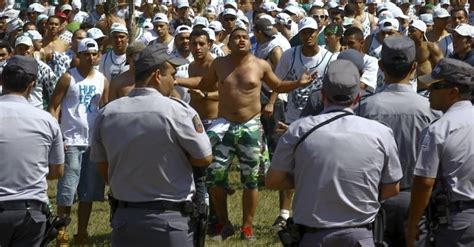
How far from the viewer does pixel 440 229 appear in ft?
25.4

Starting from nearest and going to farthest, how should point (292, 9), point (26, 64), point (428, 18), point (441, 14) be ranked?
point (26, 64)
point (441, 14)
point (428, 18)
point (292, 9)

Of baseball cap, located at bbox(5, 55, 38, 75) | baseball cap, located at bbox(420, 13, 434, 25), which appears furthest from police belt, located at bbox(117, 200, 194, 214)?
baseball cap, located at bbox(420, 13, 434, 25)

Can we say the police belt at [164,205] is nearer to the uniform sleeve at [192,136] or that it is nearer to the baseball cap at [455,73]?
the uniform sleeve at [192,136]

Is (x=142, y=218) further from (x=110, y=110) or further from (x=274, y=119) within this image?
(x=274, y=119)

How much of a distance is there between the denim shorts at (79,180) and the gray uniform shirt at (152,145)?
14.5ft

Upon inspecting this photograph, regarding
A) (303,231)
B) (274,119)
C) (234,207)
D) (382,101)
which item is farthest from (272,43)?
(303,231)

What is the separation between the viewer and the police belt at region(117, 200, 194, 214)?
7.89 meters

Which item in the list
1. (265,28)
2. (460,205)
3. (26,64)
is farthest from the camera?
(265,28)

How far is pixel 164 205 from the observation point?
7.89 m

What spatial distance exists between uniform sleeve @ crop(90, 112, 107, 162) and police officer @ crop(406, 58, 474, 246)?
6.64ft

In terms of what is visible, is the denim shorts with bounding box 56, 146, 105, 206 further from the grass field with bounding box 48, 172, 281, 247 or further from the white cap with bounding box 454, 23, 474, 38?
the white cap with bounding box 454, 23, 474, 38

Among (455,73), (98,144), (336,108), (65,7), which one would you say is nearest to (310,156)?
(336,108)

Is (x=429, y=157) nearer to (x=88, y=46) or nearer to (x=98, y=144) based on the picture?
(x=98, y=144)

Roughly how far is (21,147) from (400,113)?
2.52 metres
